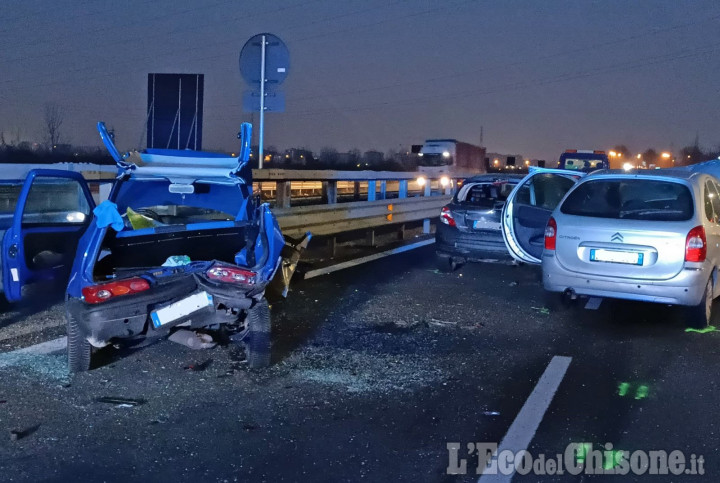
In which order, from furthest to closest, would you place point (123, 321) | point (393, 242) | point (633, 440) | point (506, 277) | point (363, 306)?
point (393, 242), point (506, 277), point (363, 306), point (123, 321), point (633, 440)

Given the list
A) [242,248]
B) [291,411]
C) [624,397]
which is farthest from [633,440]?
[242,248]

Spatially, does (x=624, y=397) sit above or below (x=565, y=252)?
below

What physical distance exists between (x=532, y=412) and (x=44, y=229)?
16.6 ft

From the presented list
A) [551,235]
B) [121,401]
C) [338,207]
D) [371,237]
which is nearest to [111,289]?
[121,401]

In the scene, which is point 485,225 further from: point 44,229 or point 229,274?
point 44,229

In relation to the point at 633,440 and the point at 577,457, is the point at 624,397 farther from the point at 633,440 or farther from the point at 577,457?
the point at 577,457

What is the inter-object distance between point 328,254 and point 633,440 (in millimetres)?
8471

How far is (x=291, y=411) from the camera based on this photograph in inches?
195

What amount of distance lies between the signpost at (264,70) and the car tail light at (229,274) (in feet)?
17.7

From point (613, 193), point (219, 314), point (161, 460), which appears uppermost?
point (613, 193)

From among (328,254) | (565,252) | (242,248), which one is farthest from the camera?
(328,254)

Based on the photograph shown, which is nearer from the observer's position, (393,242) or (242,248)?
(242,248)

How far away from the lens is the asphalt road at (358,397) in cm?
417

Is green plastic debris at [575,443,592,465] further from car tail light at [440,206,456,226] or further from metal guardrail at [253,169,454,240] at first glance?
metal guardrail at [253,169,454,240]
